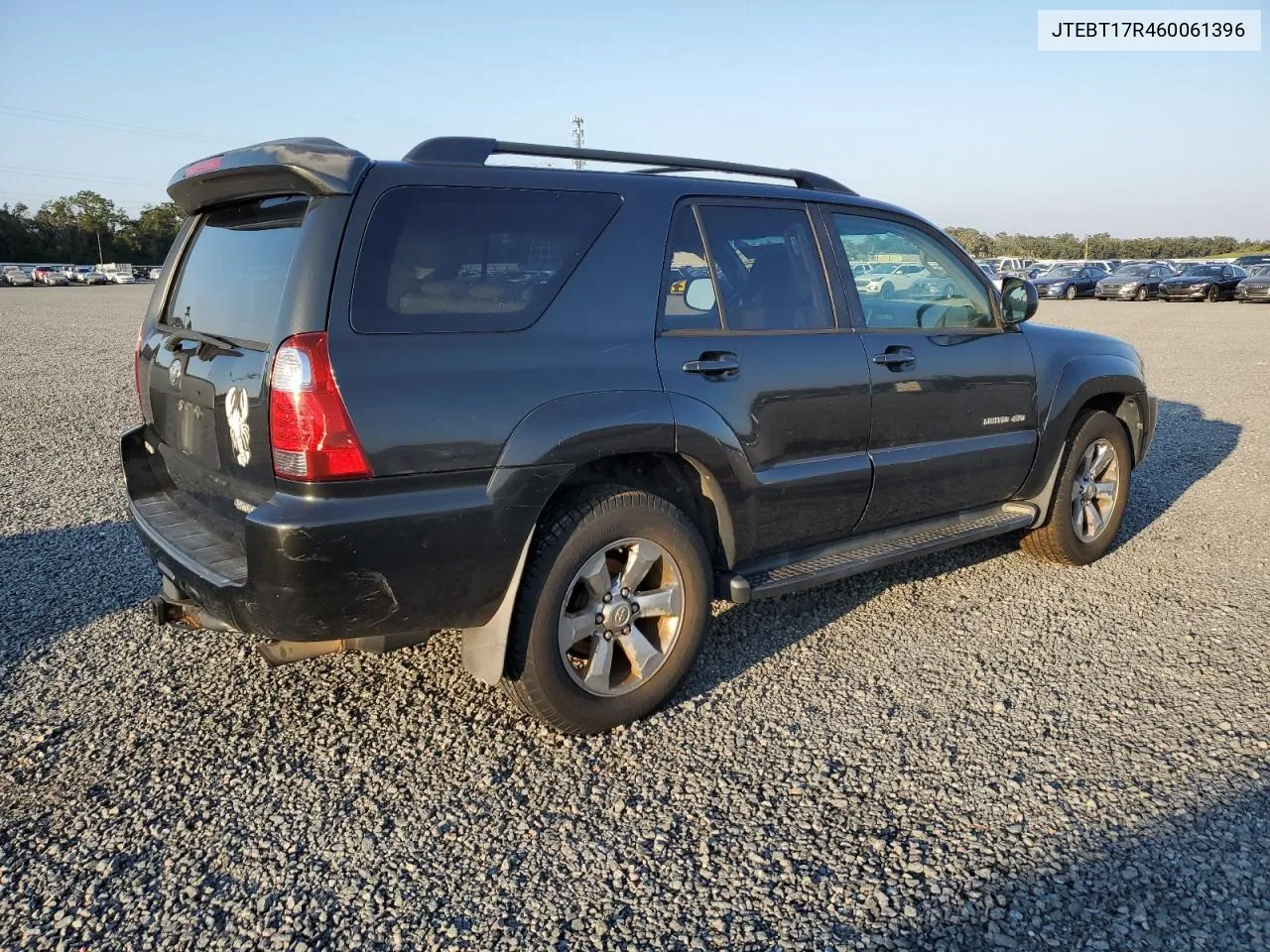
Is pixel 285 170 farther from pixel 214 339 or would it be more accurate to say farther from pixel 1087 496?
pixel 1087 496

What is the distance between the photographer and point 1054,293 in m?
35.6

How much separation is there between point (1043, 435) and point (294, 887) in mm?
3835

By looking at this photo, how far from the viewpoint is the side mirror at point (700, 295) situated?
11.0 feet

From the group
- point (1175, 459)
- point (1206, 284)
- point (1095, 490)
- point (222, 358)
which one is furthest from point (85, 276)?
point (1095, 490)

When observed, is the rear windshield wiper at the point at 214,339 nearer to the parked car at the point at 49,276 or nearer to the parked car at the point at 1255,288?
the parked car at the point at 1255,288

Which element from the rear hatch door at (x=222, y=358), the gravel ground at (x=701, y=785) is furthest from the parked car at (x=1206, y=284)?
the rear hatch door at (x=222, y=358)

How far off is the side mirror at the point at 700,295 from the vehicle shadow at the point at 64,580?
297 cm

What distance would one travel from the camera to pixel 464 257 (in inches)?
111

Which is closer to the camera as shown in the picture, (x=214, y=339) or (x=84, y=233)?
(x=214, y=339)

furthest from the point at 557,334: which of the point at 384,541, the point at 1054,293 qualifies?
the point at 1054,293

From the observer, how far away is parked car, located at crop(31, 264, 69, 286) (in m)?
53.4

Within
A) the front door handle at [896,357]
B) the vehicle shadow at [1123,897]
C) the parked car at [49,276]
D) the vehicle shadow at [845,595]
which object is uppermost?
the parked car at [49,276]

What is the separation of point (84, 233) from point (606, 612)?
295 feet

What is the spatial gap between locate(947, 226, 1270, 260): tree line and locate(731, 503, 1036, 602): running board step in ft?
259
